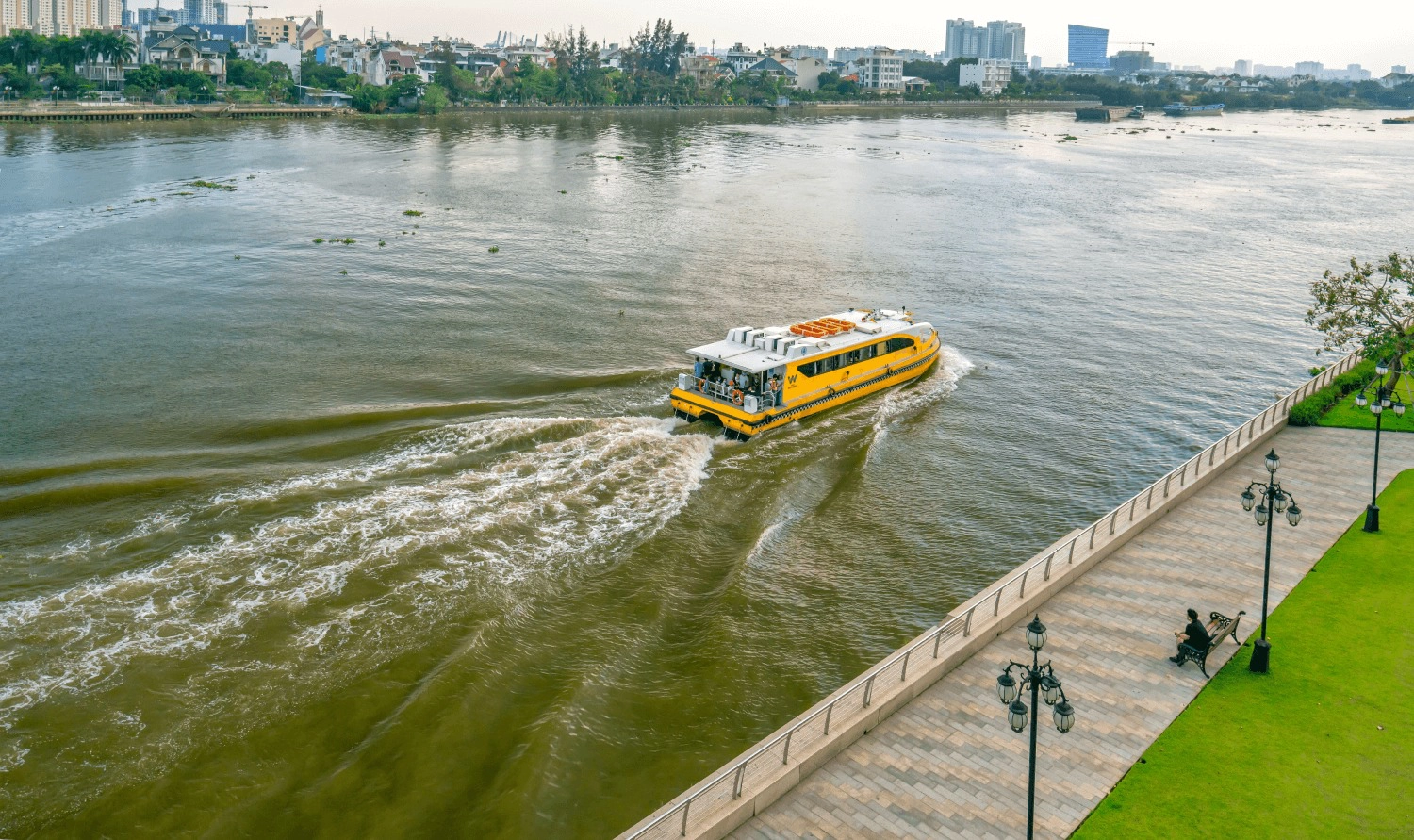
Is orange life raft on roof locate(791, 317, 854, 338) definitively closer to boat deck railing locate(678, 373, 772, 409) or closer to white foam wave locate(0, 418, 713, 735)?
boat deck railing locate(678, 373, 772, 409)

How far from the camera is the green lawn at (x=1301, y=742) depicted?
56.9 ft

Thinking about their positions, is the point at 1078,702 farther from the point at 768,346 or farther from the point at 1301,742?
the point at 768,346

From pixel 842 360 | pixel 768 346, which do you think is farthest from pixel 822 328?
pixel 768 346

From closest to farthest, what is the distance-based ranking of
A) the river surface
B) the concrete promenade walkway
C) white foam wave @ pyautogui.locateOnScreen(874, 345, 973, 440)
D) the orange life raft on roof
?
the concrete promenade walkway → the river surface → white foam wave @ pyautogui.locateOnScreen(874, 345, 973, 440) → the orange life raft on roof

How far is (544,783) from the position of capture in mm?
19438

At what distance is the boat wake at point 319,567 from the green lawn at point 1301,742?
14.9 metres

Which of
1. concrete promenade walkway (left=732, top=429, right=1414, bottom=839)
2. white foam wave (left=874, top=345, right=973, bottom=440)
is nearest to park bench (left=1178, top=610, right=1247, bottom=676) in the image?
concrete promenade walkway (left=732, top=429, right=1414, bottom=839)

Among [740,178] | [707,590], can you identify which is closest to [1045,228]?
[740,178]

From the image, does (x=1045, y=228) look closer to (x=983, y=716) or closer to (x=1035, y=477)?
(x=1035, y=477)

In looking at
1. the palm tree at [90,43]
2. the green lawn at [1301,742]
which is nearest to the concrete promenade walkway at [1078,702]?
the green lawn at [1301,742]

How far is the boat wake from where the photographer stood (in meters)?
21.8

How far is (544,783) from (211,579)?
447 inches

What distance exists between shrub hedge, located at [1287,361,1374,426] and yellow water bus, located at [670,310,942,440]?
14665 millimetres

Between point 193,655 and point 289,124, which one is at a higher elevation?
point 289,124
